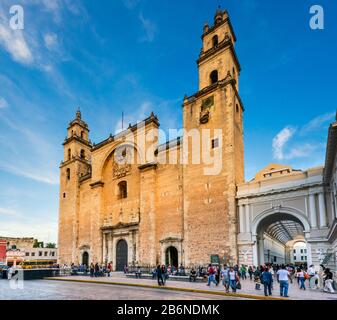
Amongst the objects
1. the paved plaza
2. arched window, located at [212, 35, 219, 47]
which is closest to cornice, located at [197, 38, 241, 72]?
arched window, located at [212, 35, 219, 47]

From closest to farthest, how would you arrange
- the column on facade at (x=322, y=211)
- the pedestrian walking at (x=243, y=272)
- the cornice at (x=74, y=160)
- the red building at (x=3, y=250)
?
1. the column on facade at (x=322, y=211)
2. the pedestrian walking at (x=243, y=272)
3. the cornice at (x=74, y=160)
4. the red building at (x=3, y=250)

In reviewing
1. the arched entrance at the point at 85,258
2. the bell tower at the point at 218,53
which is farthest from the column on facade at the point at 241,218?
the arched entrance at the point at 85,258

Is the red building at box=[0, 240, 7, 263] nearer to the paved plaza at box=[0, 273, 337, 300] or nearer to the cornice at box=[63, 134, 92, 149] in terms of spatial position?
the cornice at box=[63, 134, 92, 149]

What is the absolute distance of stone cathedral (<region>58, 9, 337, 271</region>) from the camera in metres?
21.6

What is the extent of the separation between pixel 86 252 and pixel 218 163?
20.4 m

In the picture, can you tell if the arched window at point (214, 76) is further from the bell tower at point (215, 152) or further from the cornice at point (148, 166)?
the cornice at point (148, 166)

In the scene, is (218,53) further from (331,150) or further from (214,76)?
(331,150)

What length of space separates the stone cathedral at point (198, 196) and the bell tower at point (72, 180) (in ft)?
0.79

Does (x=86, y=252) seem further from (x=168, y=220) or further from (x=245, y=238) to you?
(x=245, y=238)

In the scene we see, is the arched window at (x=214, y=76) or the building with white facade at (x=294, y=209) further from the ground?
the arched window at (x=214, y=76)

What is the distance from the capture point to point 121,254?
3155cm

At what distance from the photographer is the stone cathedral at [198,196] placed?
21578mm

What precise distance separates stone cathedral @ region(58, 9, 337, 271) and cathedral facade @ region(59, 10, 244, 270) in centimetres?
9
